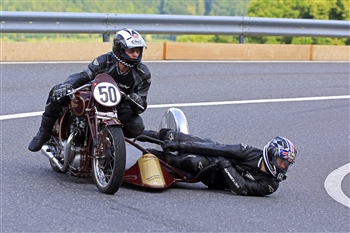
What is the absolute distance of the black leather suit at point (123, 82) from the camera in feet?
26.8

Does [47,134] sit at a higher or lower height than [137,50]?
lower

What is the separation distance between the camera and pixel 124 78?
8242 millimetres

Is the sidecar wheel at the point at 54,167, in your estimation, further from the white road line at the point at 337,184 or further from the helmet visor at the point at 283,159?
the white road line at the point at 337,184

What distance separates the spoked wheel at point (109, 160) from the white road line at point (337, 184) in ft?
7.55

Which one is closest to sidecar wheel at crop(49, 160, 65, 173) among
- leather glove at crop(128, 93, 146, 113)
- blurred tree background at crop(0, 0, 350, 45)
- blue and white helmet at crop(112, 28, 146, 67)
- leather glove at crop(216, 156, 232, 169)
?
leather glove at crop(128, 93, 146, 113)

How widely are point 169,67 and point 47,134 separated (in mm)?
7849

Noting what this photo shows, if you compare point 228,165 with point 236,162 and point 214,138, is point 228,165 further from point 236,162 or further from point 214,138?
point 214,138

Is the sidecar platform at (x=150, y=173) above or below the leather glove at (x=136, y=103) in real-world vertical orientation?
below

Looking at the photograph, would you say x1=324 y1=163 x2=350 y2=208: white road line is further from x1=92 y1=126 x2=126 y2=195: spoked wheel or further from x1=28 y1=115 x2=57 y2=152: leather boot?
x1=28 y1=115 x2=57 y2=152: leather boot

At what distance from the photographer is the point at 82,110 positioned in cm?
793

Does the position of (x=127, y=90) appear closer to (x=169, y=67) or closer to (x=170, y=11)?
(x=169, y=67)

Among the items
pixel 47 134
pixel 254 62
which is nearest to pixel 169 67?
pixel 254 62

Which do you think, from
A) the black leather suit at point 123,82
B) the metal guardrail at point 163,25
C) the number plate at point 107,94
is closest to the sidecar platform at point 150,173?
the black leather suit at point 123,82

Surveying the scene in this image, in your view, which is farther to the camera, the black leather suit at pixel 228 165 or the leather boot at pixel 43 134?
the leather boot at pixel 43 134
